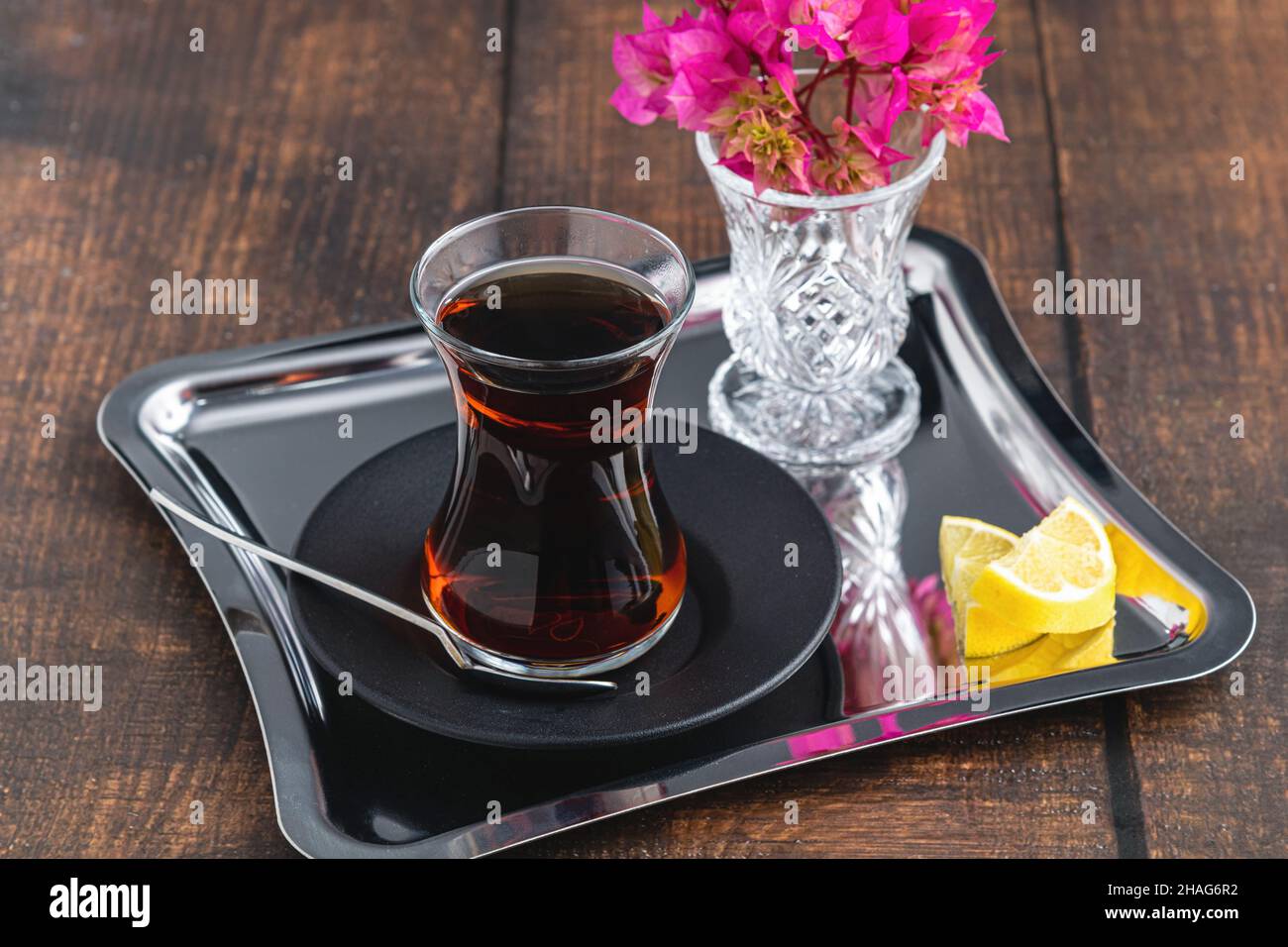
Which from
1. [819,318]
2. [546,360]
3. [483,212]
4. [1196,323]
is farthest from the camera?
[483,212]

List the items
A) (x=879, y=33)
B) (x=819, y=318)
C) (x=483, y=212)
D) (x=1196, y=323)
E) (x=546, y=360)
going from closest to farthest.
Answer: (x=546, y=360) < (x=879, y=33) < (x=819, y=318) < (x=1196, y=323) < (x=483, y=212)

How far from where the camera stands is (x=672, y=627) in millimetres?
921

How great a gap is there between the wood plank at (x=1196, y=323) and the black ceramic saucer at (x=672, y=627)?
0.22m

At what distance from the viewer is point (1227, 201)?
4.54 ft

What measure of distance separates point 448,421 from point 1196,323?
1.89ft

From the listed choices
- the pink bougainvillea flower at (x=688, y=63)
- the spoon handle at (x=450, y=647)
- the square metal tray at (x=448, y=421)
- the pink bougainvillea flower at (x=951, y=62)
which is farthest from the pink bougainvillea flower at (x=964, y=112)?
the spoon handle at (x=450, y=647)

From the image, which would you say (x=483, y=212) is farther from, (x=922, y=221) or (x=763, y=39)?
(x=763, y=39)

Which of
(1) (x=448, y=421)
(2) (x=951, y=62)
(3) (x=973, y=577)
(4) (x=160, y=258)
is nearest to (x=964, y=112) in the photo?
(2) (x=951, y=62)

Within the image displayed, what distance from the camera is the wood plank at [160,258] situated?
0.91m

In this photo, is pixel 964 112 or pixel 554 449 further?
pixel 964 112

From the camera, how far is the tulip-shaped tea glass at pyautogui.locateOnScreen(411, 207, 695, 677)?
84 centimetres

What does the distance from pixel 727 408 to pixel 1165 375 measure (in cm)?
A: 33

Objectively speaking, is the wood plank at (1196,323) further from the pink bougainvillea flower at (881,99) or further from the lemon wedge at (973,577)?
the pink bougainvillea flower at (881,99)
